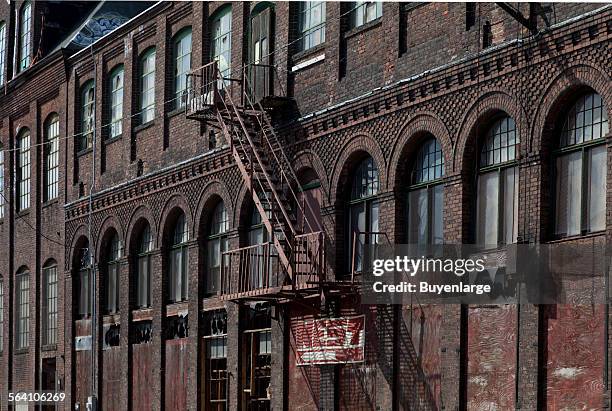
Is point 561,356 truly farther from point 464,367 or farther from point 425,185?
point 425,185

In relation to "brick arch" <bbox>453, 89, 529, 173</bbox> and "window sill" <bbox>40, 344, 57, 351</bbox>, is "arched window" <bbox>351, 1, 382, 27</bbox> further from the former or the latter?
"window sill" <bbox>40, 344, 57, 351</bbox>

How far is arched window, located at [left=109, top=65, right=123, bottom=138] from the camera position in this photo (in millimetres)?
38000

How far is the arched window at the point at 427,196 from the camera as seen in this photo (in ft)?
80.7

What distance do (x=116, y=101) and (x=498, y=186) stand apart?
689 inches

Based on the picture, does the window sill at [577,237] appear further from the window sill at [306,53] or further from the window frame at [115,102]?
the window frame at [115,102]

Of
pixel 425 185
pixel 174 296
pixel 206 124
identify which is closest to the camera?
pixel 425 185

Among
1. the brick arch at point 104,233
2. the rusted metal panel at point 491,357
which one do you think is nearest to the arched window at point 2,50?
the brick arch at point 104,233

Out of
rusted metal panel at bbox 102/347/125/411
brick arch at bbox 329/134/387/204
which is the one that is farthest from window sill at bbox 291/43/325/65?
rusted metal panel at bbox 102/347/125/411

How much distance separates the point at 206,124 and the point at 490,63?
1020 centimetres

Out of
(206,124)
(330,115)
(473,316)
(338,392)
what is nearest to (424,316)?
(473,316)

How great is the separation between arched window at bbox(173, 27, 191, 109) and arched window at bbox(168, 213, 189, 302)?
2.91 metres

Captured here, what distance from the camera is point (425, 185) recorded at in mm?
24984

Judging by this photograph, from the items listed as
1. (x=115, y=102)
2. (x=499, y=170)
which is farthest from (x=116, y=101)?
(x=499, y=170)

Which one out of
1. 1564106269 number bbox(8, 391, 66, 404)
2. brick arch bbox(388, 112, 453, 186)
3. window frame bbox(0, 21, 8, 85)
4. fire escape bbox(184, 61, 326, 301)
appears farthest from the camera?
window frame bbox(0, 21, 8, 85)
